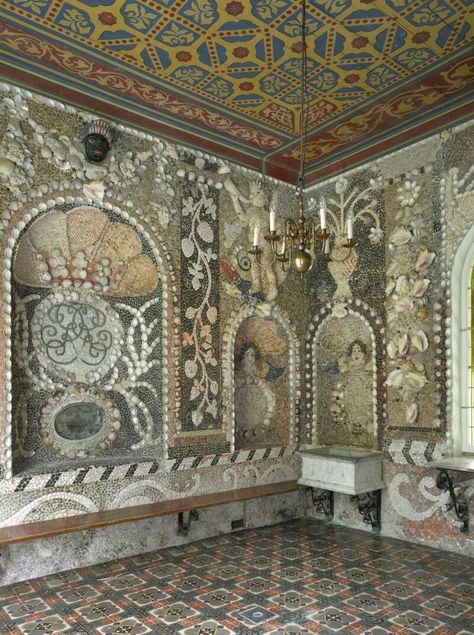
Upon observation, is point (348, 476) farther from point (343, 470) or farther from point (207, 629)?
point (207, 629)

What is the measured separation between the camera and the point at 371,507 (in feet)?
20.4

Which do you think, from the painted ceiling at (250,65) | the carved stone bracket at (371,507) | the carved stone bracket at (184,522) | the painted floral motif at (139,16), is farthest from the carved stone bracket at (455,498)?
the painted floral motif at (139,16)

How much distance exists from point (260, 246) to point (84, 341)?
2.59m

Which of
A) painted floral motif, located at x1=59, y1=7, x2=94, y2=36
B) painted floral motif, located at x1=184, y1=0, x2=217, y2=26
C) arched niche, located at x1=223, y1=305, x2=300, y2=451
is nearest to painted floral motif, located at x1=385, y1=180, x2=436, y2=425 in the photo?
arched niche, located at x1=223, y1=305, x2=300, y2=451

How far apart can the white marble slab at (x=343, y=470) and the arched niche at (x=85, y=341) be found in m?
1.98

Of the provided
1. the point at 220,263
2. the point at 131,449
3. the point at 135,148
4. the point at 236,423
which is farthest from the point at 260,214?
the point at 131,449

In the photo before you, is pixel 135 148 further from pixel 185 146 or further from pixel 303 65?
pixel 303 65

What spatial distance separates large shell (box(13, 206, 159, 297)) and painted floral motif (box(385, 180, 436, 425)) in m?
2.83

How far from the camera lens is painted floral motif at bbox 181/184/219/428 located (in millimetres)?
6051

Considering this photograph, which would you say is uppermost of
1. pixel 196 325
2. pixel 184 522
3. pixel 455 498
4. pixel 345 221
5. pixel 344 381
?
pixel 345 221

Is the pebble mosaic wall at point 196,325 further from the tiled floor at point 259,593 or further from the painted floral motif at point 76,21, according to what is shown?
the painted floral motif at point 76,21

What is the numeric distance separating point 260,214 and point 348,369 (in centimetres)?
235

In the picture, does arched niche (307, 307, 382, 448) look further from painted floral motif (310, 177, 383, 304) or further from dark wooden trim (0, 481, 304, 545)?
dark wooden trim (0, 481, 304, 545)

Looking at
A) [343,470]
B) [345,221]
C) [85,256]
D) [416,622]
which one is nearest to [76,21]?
[85,256]
